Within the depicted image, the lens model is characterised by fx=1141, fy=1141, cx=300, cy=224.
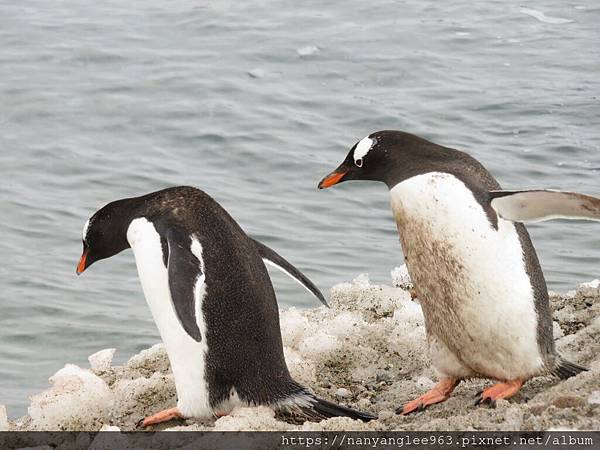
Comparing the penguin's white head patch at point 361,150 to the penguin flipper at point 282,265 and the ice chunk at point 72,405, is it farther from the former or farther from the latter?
the ice chunk at point 72,405

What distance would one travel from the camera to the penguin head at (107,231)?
4.62 metres

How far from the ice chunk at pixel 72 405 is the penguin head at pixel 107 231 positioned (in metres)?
0.54

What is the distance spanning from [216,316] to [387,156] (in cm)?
101

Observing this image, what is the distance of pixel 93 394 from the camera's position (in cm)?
462

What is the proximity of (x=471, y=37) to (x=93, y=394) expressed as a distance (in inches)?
444

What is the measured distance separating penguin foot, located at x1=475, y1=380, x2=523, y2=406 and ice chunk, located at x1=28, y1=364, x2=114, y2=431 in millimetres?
1496

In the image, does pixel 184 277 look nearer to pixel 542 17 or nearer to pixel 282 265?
pixel 282 265

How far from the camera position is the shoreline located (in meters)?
3.91

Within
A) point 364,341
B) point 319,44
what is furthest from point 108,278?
point 319,44

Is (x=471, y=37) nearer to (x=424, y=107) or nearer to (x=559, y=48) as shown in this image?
(x=559, y=48)

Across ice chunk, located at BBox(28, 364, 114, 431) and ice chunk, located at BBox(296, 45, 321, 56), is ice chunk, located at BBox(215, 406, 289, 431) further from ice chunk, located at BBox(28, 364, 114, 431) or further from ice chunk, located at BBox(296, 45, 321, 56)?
ice chunk, located at BBox(296, 45, 321, 56)

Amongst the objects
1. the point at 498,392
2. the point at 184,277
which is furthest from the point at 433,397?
the point at 184,277

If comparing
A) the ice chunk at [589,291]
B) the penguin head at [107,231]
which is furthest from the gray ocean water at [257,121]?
the ice chunk at [589,291]

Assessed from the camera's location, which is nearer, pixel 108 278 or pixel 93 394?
pixel 93 394
